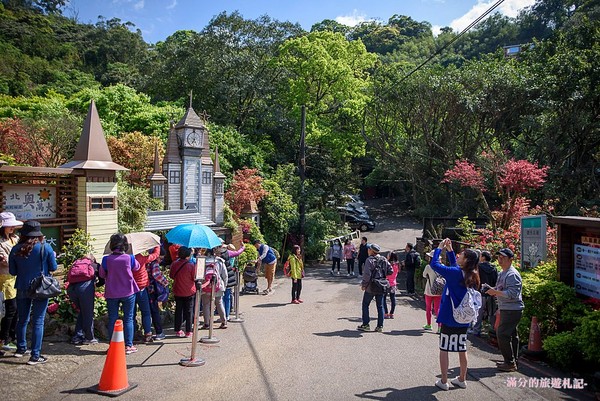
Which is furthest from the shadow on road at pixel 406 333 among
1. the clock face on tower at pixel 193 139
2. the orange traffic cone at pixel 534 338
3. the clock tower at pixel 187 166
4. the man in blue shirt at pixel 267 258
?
the clock face on tower at pixel 193 139

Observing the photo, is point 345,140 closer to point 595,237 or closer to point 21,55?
point 595,237

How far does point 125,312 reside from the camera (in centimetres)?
665

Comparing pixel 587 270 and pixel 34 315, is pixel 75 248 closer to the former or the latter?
pixel 34 315

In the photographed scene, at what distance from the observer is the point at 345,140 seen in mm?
28812

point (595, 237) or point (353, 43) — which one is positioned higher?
point (353, 43)

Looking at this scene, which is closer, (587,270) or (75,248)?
(587,270)

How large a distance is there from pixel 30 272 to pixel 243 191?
15.2m

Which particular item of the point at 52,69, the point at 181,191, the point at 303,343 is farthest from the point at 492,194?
the point at 52,69

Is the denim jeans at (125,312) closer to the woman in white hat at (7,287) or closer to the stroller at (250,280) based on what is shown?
the woman in white hat at (7,287)

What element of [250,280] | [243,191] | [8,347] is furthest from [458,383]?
[243,191]

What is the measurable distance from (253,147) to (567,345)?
70.9ft

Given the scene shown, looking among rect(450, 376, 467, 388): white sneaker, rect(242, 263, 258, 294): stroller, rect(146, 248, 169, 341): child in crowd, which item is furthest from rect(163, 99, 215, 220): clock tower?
rect(450, 376, 467, 388): white sneaker

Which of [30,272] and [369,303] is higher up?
[30,272]

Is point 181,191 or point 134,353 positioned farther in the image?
point 181,191
